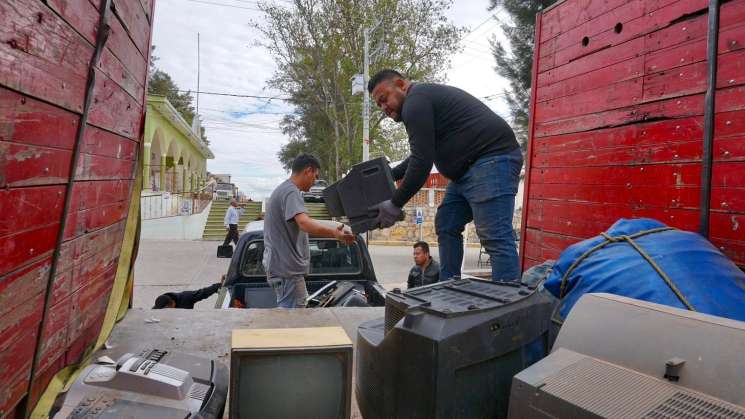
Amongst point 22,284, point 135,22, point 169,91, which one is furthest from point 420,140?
point 169,91

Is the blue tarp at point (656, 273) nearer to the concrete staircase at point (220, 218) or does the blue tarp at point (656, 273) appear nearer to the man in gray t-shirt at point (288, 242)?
the man in gray t-shirt at point (288, 242)

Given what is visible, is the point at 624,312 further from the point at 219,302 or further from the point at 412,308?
the point at 219,302

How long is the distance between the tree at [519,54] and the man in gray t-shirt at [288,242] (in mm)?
5352

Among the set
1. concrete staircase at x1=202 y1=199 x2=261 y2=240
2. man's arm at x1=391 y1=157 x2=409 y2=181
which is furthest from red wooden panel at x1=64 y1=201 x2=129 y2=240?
concrete staircase at x1=202 y1=199 x2=261 y2=240

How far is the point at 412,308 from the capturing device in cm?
160

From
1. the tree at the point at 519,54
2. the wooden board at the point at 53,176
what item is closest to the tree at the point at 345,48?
the tree at the point at 519,54

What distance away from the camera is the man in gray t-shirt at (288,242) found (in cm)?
381

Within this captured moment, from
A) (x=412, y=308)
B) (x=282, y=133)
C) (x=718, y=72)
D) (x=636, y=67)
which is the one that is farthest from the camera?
(x=282, y=133)

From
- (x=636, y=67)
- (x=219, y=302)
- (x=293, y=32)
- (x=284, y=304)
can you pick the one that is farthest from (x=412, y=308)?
(x=293, y=32)

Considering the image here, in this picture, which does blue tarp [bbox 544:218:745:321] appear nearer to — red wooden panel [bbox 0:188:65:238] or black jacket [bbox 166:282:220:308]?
red wooden panel [bbox 0:188:65:238]

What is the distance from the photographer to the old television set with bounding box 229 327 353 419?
1.59m

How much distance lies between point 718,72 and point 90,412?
2.93m

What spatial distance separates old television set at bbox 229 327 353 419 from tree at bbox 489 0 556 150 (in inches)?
280

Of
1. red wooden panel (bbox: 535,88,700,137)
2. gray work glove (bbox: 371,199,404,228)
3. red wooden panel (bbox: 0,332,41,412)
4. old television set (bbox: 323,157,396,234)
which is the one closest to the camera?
red wooden panel (bbox: 0,332,41,412)
